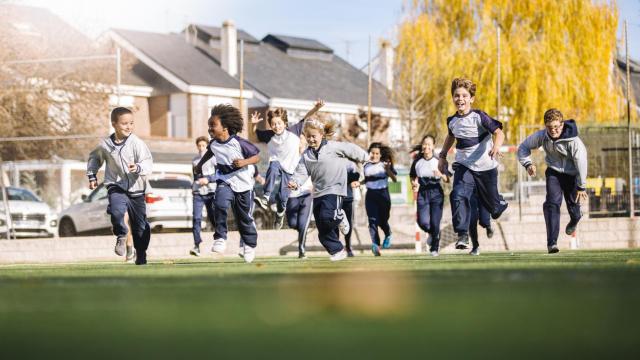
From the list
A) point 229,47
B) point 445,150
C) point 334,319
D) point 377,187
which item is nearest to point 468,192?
point 445,150

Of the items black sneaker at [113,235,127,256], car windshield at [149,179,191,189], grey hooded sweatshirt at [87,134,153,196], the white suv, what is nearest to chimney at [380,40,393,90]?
car windshield at [149,179,191,189]

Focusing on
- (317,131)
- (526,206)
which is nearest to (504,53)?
(526,206)

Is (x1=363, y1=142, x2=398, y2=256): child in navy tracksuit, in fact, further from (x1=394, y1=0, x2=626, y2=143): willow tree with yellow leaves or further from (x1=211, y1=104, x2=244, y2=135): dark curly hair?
(x1=394, y1=0, x2=626, y2=143): willow tree with yellow leaves

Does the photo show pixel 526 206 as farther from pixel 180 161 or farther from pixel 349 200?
pixel 180 161

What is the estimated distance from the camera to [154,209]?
74.1 ft

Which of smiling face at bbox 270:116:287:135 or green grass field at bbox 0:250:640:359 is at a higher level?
smiling face at bbox 270:116:287:135

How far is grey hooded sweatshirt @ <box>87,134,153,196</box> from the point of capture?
12.3m

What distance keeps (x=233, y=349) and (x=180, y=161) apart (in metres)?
38.9

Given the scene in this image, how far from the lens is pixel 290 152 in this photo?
1524 cm

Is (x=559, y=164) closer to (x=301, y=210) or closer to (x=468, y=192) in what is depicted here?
(x=468, y=192)

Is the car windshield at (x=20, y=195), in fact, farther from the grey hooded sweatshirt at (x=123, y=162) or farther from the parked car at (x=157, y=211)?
the grey hooded sweatshirt at (x=123, y=162)

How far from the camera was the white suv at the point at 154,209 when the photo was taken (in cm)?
2253

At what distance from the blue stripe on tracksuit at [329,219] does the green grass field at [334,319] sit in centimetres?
615

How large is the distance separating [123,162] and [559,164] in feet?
15.8
